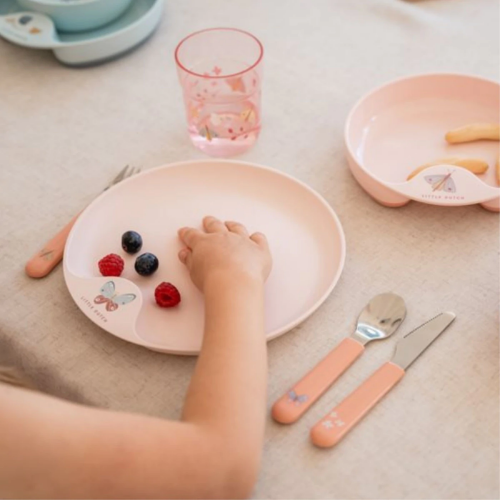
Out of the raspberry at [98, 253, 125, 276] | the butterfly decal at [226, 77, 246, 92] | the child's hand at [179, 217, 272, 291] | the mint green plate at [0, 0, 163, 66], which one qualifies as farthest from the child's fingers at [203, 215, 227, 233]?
the mint green plate at [0, 0, 163, 66]

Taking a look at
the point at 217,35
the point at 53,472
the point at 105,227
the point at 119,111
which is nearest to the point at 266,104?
the point at 217,35

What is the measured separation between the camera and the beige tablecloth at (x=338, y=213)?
2.23 feet

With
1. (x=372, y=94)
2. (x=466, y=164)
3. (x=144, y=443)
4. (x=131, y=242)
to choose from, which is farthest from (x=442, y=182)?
(x=144, y=443)

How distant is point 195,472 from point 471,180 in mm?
512

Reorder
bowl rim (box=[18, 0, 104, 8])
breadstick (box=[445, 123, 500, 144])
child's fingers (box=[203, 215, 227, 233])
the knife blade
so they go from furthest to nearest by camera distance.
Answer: bowl rim (box=[18, 0, 104, 8]), breadstick (box=[445, 123, 500, 144]), child's fingers (box=[203, 215, 227, 233]), the knife blade

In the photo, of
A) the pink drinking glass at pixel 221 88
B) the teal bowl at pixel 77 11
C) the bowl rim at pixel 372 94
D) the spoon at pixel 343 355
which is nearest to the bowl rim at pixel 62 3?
the teal bowl at pixel 77 11

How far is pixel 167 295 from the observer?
0.79m

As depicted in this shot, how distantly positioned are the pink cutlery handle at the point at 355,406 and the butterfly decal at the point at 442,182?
0.87 feet

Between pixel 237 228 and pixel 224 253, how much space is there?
2.6 inches

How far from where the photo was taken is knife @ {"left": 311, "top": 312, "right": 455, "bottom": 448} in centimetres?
68

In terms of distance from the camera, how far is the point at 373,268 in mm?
848

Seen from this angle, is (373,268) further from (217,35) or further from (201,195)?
(217,35)

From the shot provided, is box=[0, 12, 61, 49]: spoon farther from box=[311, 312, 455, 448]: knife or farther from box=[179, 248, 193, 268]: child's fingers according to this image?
box=[311, 312, 455, 448]: knife

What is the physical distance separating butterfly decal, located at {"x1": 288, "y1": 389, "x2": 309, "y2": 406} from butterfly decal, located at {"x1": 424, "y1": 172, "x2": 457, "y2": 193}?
0.34 metres
